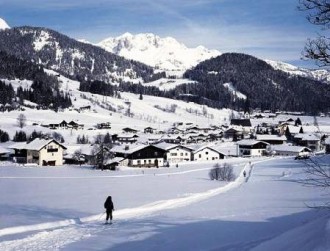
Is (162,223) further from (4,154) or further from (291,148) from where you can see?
(291,148)

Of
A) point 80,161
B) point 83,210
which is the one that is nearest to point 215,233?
point 83,210

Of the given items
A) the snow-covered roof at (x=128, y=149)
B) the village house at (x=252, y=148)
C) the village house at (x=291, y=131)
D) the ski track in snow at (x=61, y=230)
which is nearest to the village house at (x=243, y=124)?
the village house at (x=291, y=131)

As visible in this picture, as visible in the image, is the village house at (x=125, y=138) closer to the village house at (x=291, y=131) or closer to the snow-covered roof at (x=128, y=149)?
the snow-covered roof at (x=128, y=149)

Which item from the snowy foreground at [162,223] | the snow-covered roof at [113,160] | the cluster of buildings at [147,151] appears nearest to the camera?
the snowy foreground at [162,223]

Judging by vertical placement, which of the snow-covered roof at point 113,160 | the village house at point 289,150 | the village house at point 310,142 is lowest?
the snow-covered roof at point 113,160

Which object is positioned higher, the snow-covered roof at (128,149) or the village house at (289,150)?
the snow-covered roof at (128,149)

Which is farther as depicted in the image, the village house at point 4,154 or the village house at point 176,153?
the village house at point 176,153

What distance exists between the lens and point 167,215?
74.5 ft

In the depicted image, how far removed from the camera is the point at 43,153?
249ft

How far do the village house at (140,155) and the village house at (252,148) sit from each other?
22730 mm

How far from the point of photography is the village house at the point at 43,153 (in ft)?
248

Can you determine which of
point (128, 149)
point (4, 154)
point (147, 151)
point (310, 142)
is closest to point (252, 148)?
point (310, 142)

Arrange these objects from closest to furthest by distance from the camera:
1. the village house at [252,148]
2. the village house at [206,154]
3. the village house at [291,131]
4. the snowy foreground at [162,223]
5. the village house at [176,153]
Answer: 1. the snowy foreground at [162,223]
2. the village house at [176,153]
3. the village house at [206,154]
4. the village house at [252,148]
5. the village house at [291,131]

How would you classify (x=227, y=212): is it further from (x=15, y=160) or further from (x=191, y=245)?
(x=15, y=160)
